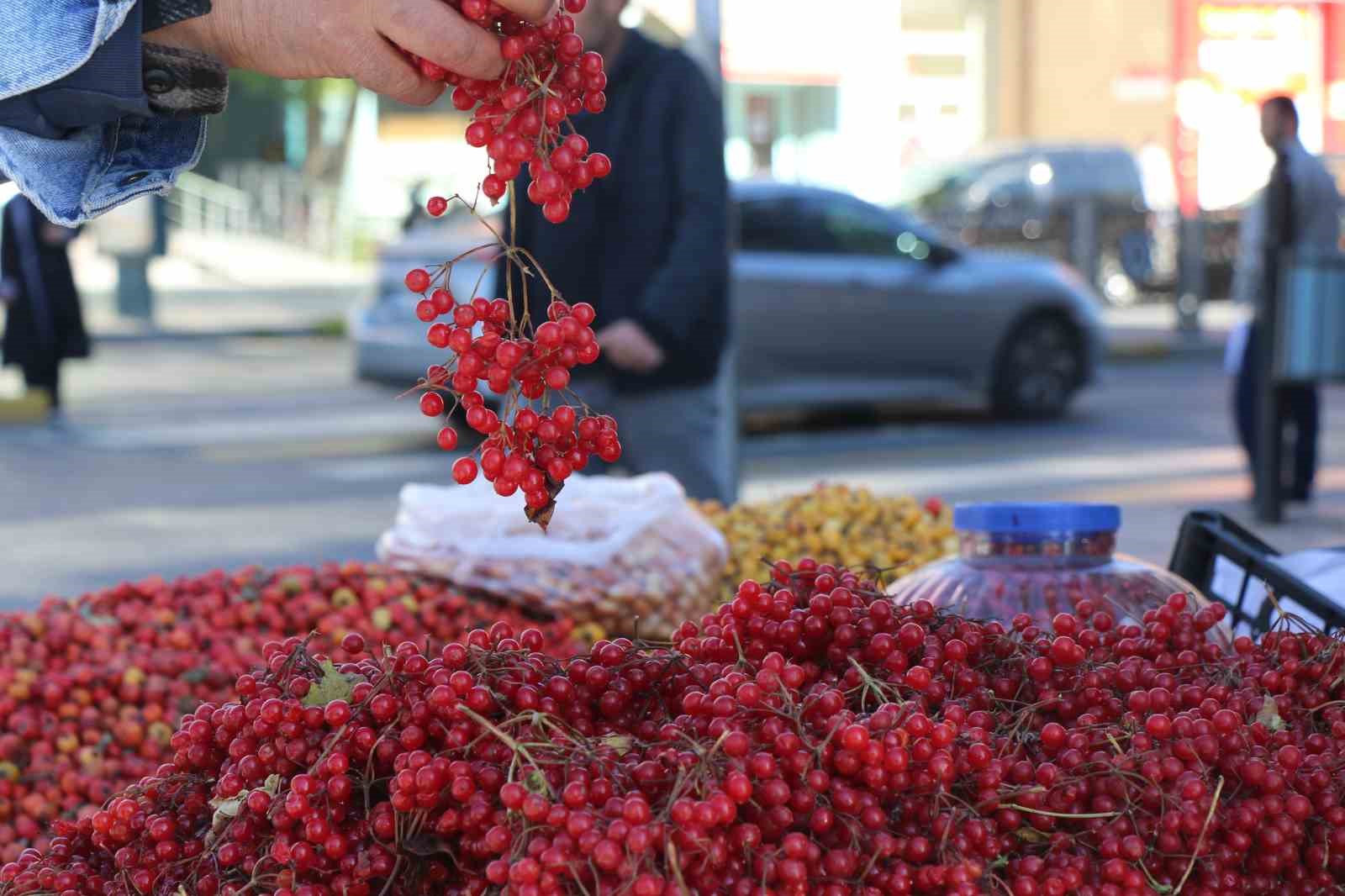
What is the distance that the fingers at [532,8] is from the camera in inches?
69.3

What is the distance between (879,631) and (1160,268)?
73.0 ft

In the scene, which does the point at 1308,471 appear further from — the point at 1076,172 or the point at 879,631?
the point at 1076,172

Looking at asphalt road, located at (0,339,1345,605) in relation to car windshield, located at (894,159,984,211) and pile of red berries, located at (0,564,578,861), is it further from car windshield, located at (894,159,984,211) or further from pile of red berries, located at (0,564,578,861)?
car windshield, located at (894,159,984,211)

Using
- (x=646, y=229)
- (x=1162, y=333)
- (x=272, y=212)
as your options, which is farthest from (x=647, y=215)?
(x=272, y=212)

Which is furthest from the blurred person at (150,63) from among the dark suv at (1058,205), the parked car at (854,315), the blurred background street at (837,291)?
the dark suv at (1058,205)

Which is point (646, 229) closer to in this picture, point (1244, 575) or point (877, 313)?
point (1244, 575)

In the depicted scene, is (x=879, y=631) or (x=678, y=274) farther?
(x=678, y=274)

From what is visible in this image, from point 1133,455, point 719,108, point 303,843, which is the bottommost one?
point 1133,455

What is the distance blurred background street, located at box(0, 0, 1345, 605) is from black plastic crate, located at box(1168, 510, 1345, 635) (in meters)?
1.51

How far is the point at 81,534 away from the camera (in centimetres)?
817

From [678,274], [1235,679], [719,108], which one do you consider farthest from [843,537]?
[1235,679]

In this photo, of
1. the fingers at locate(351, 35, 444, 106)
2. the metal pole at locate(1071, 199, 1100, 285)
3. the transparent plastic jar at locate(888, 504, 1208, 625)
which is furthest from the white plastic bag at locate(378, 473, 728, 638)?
the metal pole at locate(1071, 199, 1100, 285)

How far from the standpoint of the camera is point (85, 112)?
6.13ft

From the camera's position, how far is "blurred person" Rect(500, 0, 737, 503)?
4621mm
